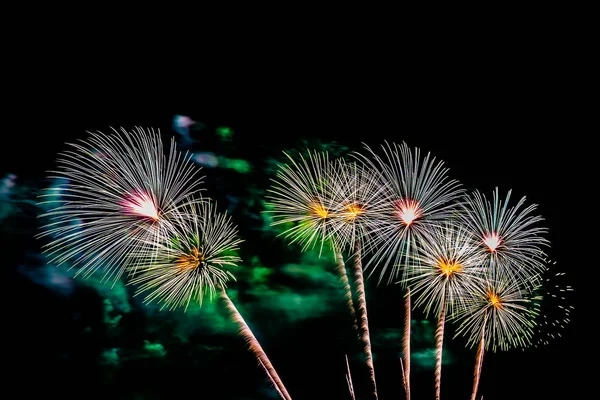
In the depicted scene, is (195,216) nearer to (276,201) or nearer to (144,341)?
(276,201)

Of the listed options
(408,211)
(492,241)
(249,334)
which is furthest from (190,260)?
(492,241)

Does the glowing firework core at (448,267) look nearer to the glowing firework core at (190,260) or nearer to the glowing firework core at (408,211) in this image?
the glowing firework core at (408,211)

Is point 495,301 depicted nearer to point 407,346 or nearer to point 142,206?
point 407,346

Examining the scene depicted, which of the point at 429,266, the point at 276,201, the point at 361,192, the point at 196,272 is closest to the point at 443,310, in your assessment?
the point at 429,266

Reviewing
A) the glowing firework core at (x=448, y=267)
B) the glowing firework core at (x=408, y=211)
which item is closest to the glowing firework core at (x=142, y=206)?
the glowing firework core at (x=408, y=211)

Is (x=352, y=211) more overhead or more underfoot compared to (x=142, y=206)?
more overhead

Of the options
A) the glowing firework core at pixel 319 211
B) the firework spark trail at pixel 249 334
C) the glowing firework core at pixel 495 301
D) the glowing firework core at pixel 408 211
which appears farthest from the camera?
the glowing firework core at pixel 495 301
